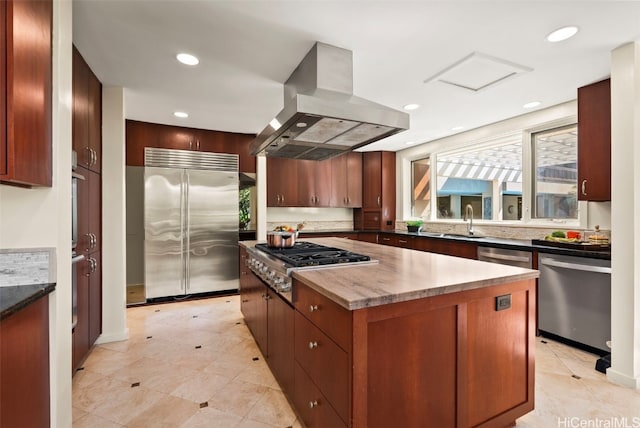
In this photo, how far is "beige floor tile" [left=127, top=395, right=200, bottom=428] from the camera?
1.76m

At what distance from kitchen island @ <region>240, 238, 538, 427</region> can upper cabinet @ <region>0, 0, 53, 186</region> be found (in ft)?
4.24

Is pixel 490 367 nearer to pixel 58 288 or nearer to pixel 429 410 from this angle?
pixel 429 410

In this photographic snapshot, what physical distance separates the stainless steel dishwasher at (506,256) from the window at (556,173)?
913mm

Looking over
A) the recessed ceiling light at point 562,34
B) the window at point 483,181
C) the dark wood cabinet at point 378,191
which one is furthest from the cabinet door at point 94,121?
the window at point 483,181

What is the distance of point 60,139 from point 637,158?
3604mm

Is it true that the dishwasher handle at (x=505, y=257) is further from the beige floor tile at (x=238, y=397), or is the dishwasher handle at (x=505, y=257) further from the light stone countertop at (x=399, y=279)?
the beige floor tile at (x=238, y=397)

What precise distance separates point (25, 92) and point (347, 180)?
4825mm

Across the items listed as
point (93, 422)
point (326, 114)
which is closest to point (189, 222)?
point (93, 422)

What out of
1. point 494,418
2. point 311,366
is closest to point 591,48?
point 494,418

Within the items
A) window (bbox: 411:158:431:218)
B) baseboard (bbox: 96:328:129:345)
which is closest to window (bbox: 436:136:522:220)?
window (bbox: 411:158:431:218)

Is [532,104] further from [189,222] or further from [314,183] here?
[189,222]

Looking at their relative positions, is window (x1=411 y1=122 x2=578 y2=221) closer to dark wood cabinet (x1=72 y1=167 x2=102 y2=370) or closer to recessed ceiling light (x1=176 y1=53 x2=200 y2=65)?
recessed ceiling light (x1=176 y1=53 x2=200 y2=65)

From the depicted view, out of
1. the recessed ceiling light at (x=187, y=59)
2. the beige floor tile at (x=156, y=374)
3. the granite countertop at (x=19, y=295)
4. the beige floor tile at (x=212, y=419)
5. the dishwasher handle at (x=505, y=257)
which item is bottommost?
the beige floor tile at (x=156, y=374)

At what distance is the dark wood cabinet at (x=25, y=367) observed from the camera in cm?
114
